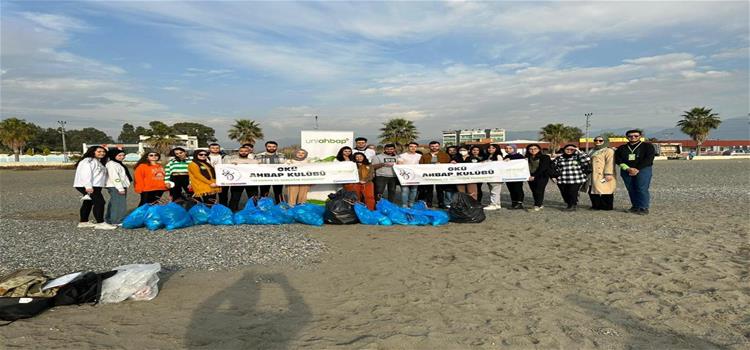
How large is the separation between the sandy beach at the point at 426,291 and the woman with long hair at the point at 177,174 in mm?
1609

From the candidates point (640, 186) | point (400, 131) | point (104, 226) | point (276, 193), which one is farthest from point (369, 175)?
point (400, 131)

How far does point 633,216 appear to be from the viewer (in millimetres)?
7762

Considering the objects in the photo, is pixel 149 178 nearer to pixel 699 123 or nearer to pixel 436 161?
pixel 436 161

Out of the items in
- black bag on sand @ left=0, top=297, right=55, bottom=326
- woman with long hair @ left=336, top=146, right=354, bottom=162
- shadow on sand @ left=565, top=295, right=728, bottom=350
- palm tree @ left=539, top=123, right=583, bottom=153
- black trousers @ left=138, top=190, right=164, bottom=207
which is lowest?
shadow on sand @ left=565, top=295, right=728, bottom=350

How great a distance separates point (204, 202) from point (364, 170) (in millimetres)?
3240

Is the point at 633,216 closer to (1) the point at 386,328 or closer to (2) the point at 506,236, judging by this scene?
(2) the point at 506,236

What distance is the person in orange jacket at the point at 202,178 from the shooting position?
25.1ft

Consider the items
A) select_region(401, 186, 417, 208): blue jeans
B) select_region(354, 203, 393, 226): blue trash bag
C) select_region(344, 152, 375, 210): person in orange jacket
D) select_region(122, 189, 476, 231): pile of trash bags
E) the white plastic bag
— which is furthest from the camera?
select_region(401, 186, 417, 208): blue jeans

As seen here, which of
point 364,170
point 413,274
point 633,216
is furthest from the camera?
point 364,170

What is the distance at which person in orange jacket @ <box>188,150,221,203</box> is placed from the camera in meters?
7.64

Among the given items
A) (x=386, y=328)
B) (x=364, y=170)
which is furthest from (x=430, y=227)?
(x=386, y=328)

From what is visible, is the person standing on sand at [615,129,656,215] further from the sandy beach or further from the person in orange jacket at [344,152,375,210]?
the person in orange jacket at [344,152,375,210]

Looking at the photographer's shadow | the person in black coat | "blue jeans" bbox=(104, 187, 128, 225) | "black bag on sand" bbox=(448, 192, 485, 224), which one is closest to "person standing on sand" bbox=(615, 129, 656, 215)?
the person in black coat

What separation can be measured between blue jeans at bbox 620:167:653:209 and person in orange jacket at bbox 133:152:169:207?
8.94 m
